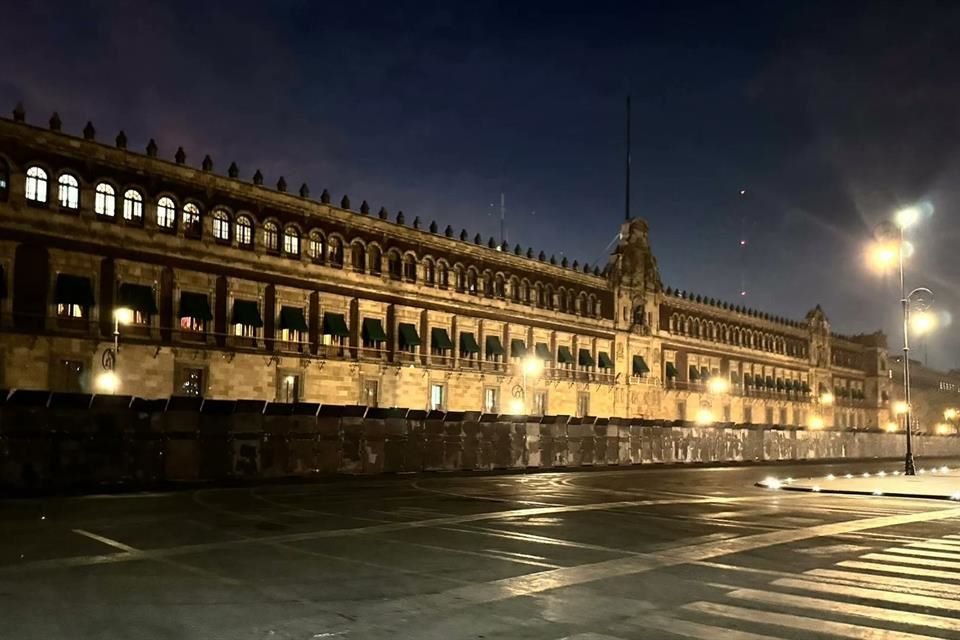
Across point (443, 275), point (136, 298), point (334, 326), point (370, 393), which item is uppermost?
point (443, 275)

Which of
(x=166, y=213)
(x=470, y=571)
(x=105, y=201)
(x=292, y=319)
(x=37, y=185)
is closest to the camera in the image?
(x=470, y=571)

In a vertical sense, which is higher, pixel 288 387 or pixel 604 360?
pixel 604 360

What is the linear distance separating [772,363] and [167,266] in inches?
3069

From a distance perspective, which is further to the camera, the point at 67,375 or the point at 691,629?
the point at 67,375

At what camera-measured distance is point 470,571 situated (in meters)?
11.6

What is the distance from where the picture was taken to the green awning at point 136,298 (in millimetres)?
42344

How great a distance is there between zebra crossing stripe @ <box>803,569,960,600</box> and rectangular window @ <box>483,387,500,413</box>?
50789 millimetres

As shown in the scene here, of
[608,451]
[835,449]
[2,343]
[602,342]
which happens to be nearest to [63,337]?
[2,343]

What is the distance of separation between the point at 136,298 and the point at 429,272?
884 inches

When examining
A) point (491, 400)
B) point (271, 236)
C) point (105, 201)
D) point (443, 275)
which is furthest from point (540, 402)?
point (105, 201)

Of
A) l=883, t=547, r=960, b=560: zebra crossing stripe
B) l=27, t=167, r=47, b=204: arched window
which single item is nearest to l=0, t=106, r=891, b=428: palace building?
l=27, t=167, r=47, b=204: arched window

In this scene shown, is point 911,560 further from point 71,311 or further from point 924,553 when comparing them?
point 71,311

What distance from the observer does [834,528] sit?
1766 cm

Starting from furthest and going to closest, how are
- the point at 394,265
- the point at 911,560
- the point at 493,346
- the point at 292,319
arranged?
the point at 493,346
the point at 394,265
the point at 292,319
the point at 911,560
